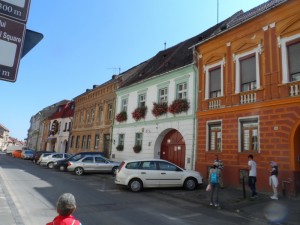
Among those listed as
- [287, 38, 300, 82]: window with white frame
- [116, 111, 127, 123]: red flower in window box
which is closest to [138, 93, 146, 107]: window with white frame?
[116, 111, 127, 123]: red flower in window box

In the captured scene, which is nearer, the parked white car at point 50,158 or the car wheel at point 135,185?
the car wheel at point 135,185

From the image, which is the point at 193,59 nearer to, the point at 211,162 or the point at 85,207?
the point at 211,162

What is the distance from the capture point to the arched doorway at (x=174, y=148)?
20359mm

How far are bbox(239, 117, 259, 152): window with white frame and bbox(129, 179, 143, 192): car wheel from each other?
5.51 meters

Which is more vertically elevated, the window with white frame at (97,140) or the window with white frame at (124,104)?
the window with white frame at (124,104)

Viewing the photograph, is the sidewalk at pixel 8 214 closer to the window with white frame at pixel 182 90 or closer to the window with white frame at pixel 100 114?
the window with white frame at pixel 182 90

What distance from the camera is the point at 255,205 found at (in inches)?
449

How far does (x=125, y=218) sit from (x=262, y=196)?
686cm

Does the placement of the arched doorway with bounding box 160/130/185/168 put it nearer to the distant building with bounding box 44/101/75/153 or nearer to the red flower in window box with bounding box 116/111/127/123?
the red flower in window box with bounding box 116/111/127/123

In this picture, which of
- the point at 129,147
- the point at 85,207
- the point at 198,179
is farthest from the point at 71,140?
the point at 85,207

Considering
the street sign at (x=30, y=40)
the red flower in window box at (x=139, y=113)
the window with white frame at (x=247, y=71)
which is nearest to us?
the street sign at (x=30, y=40)

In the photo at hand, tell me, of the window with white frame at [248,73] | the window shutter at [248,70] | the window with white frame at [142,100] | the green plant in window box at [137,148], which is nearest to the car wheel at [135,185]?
the window with white frame at [248,73]

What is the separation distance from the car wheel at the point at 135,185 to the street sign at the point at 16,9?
479 inches

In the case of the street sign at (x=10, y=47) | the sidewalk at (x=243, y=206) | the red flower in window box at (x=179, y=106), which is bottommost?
the sidewalk at (x=243, y=206)
